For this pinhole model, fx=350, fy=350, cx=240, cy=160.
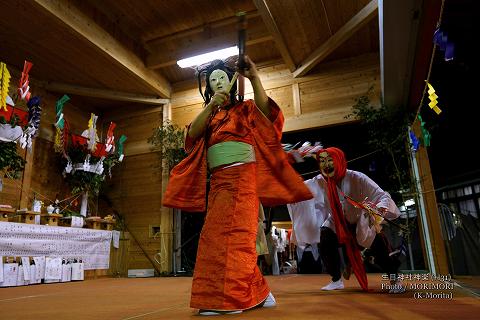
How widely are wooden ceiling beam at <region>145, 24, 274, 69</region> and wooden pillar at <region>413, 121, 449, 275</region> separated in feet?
9.98

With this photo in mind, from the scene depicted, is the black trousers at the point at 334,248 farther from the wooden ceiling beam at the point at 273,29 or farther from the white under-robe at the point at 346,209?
the wooden ceiling beam at the point at 273,29

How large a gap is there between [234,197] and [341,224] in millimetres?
1299

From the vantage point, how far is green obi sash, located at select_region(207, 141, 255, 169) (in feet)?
5.84

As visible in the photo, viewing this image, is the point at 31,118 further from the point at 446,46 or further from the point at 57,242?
the point at 446,46

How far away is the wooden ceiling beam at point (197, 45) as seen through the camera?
18.9ft

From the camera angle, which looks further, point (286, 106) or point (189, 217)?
point (189, 217)

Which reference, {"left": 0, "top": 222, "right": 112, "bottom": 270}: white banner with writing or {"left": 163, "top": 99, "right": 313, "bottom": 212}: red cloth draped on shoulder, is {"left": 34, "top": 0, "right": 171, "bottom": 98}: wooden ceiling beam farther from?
{"left": 163, "top": 99, "right": 313, "bottom": 212}: red cloth draped on shoulder

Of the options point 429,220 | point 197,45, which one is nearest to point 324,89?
point 197,45

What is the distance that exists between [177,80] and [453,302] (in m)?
6.62

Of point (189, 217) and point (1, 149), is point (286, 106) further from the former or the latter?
point (1, 149)

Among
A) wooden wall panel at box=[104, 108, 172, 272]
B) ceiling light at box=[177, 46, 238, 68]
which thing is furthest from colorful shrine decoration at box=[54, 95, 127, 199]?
ceiling light at box=[177, 46, 238, 68]

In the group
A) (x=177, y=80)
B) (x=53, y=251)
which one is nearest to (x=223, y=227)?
(x=53, y=251)

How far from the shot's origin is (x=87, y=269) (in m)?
5.44

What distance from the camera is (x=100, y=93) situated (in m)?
6.87
